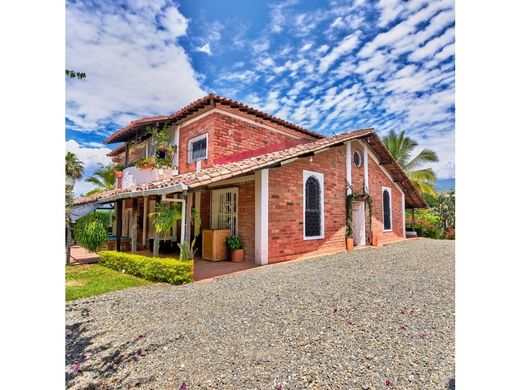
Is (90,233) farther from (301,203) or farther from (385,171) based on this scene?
(385,171)

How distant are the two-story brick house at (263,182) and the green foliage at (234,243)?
0.17 m

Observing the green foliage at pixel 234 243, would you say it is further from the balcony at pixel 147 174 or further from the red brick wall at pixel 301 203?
the balcony at pixel 147 174

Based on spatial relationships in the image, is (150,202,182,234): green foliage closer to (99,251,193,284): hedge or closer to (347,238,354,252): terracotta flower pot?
(99,251,193,284): hedge

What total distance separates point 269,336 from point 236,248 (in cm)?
467

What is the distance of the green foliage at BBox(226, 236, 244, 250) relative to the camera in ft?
24.6

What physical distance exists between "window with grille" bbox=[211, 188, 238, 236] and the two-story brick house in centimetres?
3

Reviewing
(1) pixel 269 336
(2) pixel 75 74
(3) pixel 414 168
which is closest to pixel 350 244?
(1) pixel 269 336

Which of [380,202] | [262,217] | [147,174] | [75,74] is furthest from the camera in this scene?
[380,202]

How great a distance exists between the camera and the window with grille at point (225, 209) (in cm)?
810

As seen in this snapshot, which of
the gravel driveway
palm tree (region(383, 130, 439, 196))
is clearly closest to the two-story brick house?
the gravel driveway

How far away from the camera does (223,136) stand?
9.08 metres
